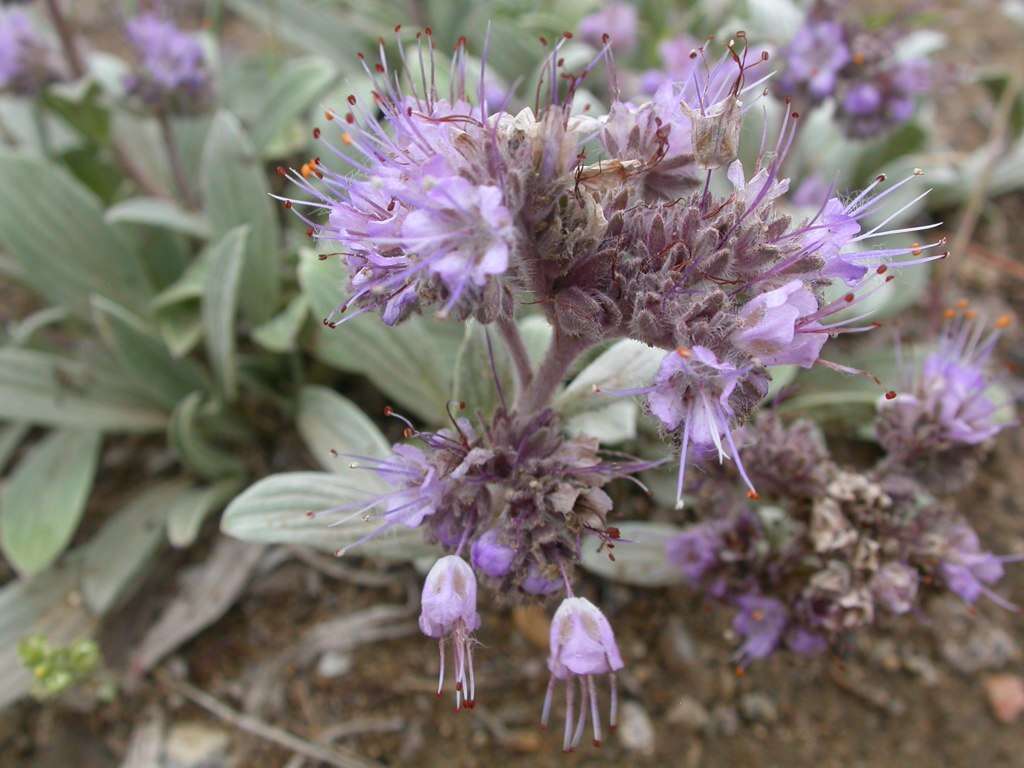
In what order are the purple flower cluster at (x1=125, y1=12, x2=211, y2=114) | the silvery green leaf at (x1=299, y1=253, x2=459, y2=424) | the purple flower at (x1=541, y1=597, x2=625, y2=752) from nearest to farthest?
the purple flower at (x1=541, y1=597, x2=625, y2=752) < the silvery green leaf at (x1=299, y1=253, x2=459, y2=424) < the purple flower cluster at (x1=125, y1=12, x2=211, y2=114)

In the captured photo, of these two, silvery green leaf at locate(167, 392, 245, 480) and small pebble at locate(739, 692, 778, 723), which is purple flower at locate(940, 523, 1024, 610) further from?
silvery green leaf at locate(167, 392, 245, 480)

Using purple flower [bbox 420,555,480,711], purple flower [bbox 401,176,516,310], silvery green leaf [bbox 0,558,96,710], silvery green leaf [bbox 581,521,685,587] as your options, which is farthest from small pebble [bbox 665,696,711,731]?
silvery green leaf [bbox 0,558,96,710]

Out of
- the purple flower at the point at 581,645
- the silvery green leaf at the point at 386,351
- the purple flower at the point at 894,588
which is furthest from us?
the silvery green leaf at the point at 386,351

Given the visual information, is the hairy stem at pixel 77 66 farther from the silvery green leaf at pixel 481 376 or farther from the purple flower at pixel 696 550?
the purple flower at pixel 696 550

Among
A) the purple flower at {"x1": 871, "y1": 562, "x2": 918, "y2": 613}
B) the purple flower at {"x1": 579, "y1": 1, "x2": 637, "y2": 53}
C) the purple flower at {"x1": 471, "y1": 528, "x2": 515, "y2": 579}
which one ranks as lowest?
the purple flower at {"x1": 871, "y1": 562, "x2": 918, "y2": 613}

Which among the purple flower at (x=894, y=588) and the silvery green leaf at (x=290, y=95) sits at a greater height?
the silvery green leaf at (x=290, y=95)

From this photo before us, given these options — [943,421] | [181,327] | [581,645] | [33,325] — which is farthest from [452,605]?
[33,325]

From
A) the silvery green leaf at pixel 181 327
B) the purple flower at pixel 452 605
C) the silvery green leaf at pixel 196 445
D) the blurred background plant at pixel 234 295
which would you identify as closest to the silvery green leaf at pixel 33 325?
the blurred background plant at pixel 234 295
